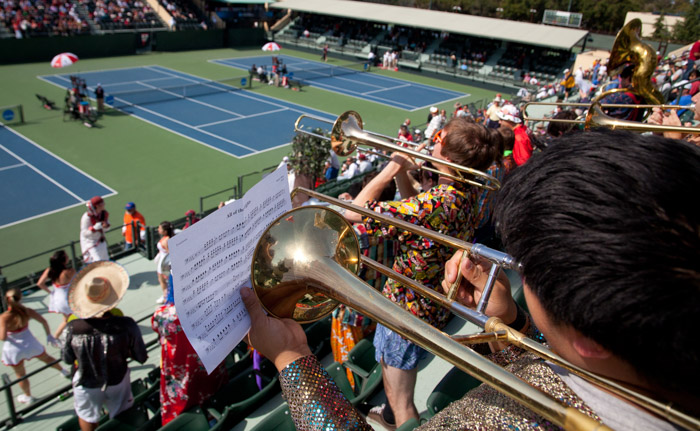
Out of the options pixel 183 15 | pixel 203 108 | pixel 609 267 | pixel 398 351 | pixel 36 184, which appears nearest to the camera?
pixel 609 267

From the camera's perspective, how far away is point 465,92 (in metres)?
28.6

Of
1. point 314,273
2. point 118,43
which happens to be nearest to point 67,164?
point 314,273

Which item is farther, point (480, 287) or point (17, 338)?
point (17, 338)

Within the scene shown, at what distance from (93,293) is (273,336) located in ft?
10.9

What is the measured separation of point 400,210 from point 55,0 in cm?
3695

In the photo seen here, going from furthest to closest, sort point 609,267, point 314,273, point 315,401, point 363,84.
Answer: point 363,84
point 314,273
point 315,401
point 609,267

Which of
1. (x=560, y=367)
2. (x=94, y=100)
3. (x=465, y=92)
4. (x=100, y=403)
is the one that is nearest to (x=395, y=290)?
(x=560, y=367)

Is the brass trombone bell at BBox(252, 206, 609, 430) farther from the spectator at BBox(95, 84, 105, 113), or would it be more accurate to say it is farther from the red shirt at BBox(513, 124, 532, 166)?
the spectator at BBox(95, 84, 105, 113)

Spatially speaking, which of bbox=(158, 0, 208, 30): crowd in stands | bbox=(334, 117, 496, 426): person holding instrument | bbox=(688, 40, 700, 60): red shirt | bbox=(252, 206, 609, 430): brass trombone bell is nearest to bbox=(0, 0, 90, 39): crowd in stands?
bbox=(158, 0, 208, 30): crowd in stands

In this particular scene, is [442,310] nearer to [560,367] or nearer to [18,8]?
[560,367]

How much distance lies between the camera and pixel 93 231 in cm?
841

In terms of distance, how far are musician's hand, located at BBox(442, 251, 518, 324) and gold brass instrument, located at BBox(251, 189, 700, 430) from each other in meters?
0.17

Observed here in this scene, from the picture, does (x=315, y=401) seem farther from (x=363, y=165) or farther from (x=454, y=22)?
(x=454, y=22)

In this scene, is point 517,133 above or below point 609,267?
below
